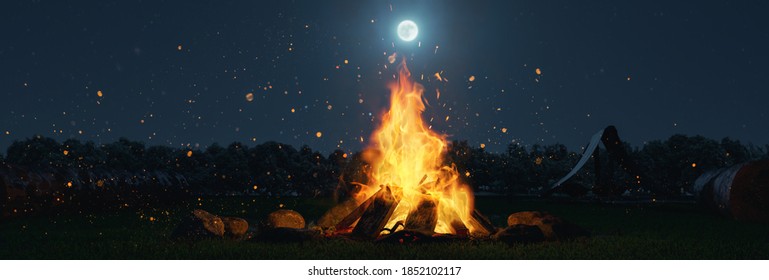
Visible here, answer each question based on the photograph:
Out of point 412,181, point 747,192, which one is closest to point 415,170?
point 412,181

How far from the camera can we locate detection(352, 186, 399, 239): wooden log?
1324 centimetres

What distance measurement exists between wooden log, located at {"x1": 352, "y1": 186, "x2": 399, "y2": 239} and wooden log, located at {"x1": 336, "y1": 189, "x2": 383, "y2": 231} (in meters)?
0.31

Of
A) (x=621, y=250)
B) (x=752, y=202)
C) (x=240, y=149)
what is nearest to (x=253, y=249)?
(x=621, y=250)

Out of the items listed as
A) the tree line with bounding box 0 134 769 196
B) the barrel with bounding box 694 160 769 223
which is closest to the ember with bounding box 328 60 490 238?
the barrel with bounding box 694 160 769 223

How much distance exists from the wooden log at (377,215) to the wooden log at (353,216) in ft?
1.00

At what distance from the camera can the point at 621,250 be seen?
38.8 feet

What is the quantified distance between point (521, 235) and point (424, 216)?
2.16 meters

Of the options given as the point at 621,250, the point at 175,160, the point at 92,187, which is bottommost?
the point at 621,250

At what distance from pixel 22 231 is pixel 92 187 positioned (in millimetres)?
11233

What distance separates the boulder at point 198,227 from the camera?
43.0ft

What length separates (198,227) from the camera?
1316cm

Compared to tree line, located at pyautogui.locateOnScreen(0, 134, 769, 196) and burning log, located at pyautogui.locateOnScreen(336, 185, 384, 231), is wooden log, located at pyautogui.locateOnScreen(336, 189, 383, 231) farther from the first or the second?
tree line, located at pyautogui.locateOnScreen(0, 134, 769, 196)

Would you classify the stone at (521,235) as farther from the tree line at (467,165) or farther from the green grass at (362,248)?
the tree line at (467,165)
